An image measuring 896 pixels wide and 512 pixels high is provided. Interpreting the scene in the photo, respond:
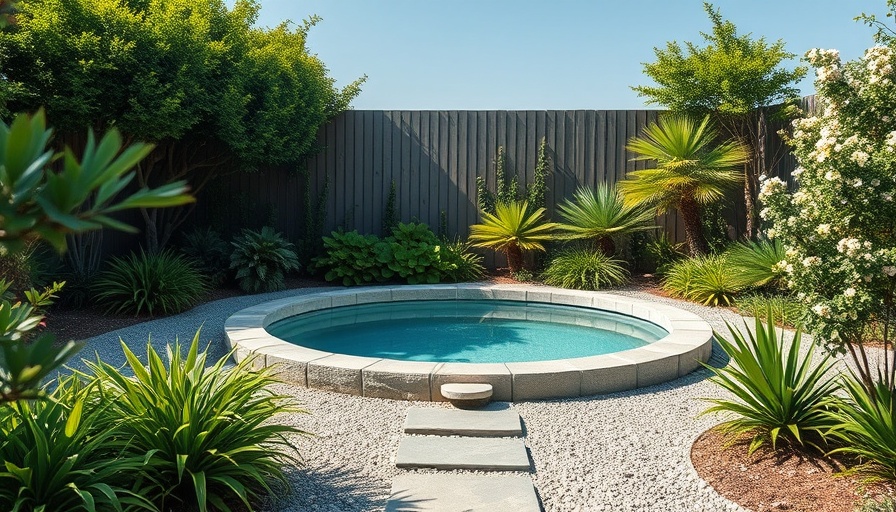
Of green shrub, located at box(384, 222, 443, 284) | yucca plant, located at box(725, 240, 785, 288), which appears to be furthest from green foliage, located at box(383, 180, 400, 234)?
yucca plant, located at box(725, 240, 785, 288)

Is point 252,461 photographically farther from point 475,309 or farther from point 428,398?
point 475,309

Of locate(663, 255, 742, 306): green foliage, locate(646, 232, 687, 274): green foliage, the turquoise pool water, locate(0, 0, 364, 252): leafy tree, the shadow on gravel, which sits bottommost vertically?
the turquoise pool water

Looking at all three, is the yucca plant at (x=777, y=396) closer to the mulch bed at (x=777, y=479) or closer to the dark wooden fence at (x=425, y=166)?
the mulch bed at (x=777, y=479)

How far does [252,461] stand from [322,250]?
661 cm

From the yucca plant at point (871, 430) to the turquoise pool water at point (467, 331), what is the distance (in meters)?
2.75

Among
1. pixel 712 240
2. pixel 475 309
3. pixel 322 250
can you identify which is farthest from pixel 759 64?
pixel 322 250

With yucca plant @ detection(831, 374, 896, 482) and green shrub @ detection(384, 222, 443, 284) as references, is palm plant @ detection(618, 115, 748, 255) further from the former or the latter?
yucca plant @ detection(831, 374, 896, 482)

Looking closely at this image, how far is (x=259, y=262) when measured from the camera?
7.91 m

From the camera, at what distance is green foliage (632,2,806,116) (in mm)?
8086

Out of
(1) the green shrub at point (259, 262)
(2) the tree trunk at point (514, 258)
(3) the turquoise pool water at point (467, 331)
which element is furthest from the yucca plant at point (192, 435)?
(2) the tree trunk at point (514, 258)

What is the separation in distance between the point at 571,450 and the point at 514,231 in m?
5.46

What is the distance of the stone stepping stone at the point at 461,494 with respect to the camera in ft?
8.30

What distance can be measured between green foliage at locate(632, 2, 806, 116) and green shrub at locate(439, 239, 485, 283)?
335 centimetres

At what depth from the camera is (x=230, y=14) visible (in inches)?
313
